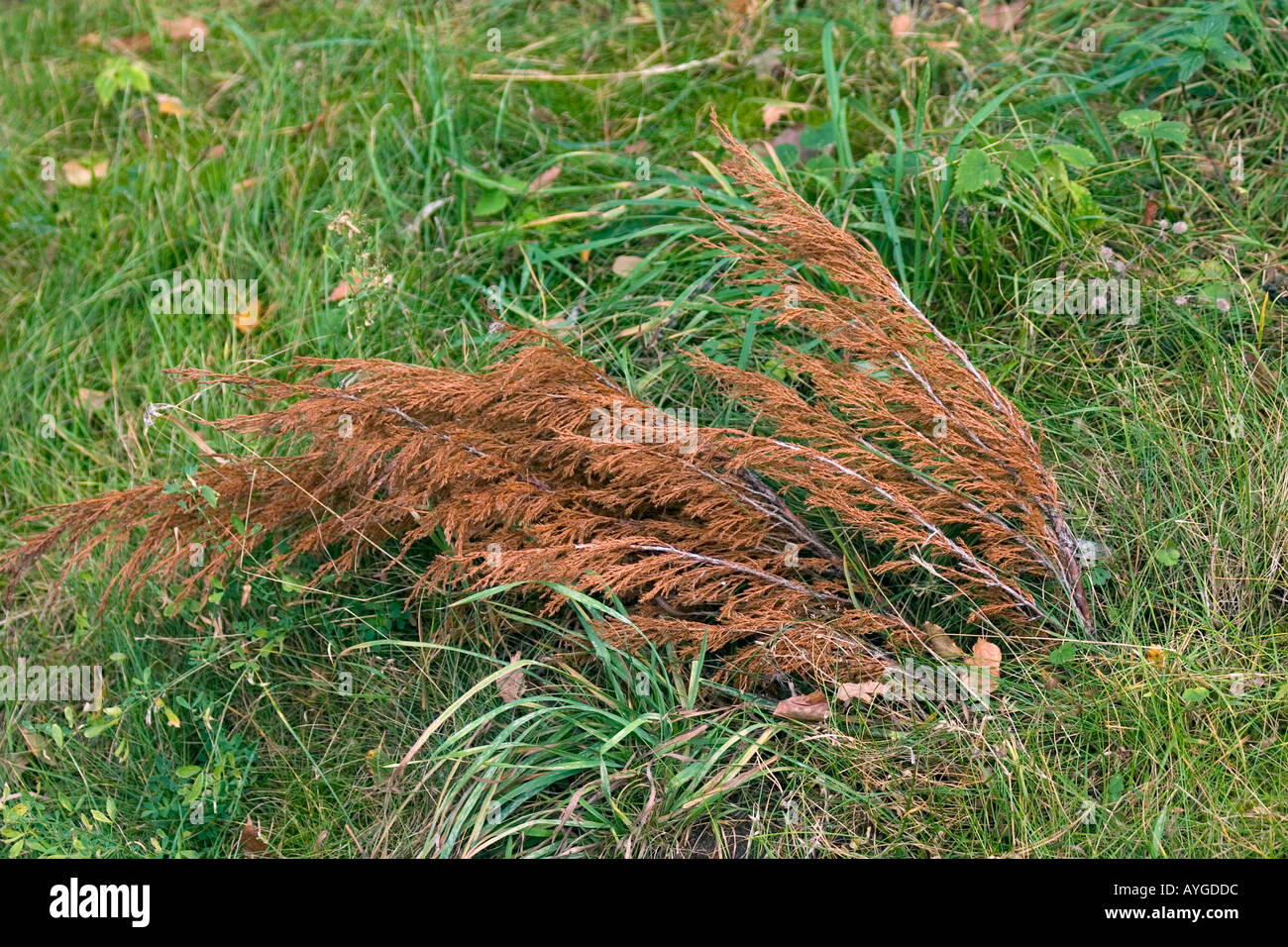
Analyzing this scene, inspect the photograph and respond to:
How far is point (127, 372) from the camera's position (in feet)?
12.9

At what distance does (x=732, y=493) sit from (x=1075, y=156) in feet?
4.99

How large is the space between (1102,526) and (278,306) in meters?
2.64

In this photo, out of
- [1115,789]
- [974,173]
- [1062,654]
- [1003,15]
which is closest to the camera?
[1115,789]

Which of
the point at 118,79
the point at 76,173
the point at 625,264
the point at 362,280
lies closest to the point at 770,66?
the point at 625,264

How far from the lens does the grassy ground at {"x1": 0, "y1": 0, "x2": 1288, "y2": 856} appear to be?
2.72 metres

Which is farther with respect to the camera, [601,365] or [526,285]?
[526,285]

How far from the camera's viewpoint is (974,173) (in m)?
3.34

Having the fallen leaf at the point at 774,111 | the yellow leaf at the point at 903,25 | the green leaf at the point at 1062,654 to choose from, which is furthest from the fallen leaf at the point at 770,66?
the green leaf at the point at 1062,654

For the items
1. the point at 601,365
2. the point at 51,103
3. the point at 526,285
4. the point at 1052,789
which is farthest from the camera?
the point at 51,103

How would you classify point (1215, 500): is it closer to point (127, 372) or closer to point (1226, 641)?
point (1226, 641)

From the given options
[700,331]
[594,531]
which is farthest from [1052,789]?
[700,331]

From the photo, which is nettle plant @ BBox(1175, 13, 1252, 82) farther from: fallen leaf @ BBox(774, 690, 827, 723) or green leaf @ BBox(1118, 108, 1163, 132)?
fallen leaf @ BBox(774, 690, 827, 723)

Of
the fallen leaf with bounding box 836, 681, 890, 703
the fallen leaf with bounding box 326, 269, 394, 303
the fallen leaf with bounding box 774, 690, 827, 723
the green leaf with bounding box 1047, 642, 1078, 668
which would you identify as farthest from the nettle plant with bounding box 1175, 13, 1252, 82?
the fallen leaf with bounding box 326, 269, 394, 303

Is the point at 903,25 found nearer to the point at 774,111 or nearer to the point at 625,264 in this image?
the point at 774,111
